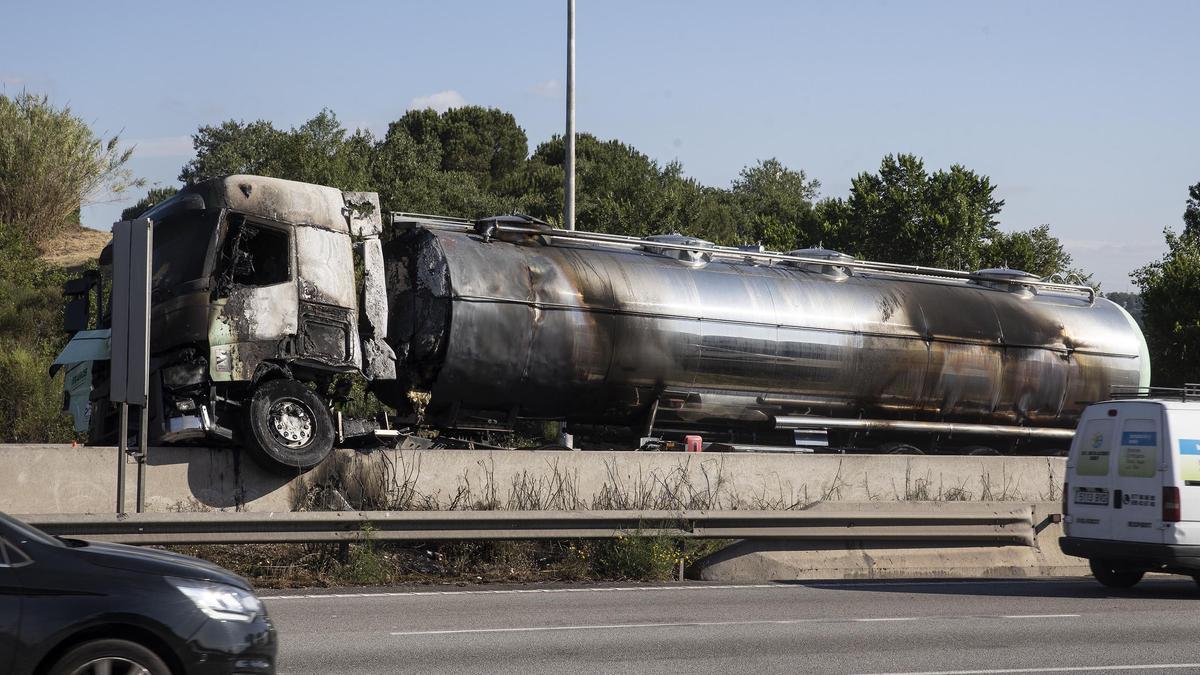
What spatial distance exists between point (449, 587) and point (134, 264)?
4272 mm

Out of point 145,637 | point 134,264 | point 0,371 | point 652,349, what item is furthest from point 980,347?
point 0,371

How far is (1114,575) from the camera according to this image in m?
13.9

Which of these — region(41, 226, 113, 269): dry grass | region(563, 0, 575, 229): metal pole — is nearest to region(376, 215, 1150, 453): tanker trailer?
region(563, 0, 575, 229): metal pole

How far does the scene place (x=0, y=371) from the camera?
25.6 meters

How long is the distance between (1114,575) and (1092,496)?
0.98 metres

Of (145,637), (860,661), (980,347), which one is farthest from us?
(980,347)

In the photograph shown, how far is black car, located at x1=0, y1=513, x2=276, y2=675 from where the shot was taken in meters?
6.05

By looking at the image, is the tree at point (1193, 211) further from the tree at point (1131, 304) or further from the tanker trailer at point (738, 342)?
the tanker trailer at point (738, 342)

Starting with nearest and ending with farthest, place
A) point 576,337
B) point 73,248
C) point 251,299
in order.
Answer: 1. point 251,299
2. point 576,337
3. point 73,248

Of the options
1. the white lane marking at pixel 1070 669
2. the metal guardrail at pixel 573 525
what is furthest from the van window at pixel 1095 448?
the white lane marking at pixel 1070 669

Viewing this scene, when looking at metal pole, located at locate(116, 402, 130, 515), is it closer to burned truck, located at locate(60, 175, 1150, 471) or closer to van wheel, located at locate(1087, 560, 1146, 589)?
burned truck, located at locate(60, 175, 1150, 471)

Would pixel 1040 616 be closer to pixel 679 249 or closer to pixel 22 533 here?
pixel 679 249

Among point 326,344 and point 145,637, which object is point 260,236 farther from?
point 145,637

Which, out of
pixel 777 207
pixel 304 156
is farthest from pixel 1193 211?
pixel 304 156
